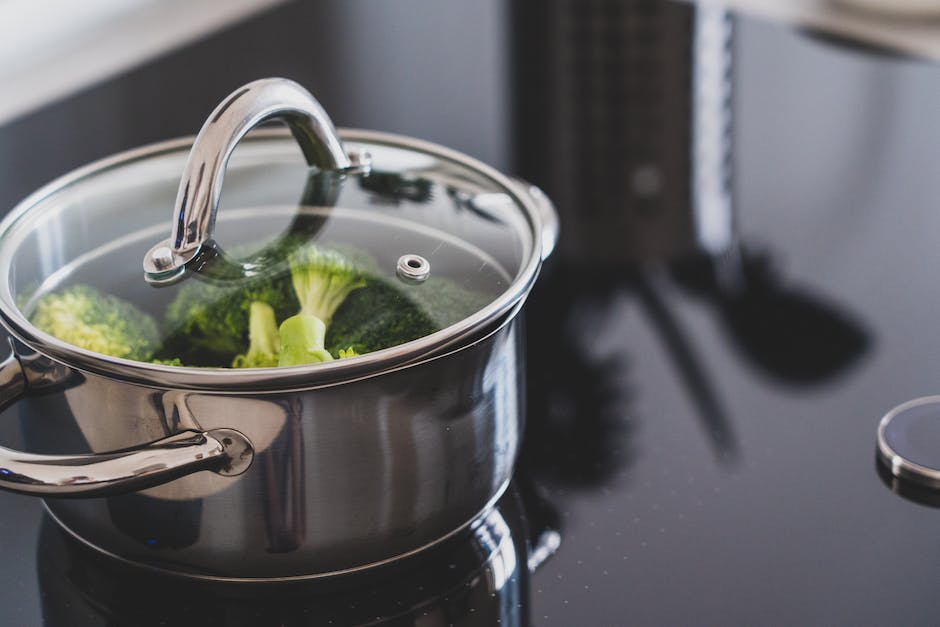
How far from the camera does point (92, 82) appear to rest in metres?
1.25

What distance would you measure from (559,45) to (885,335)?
46 centimetres

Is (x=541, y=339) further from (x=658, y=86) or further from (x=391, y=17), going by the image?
(x=391, y=17)

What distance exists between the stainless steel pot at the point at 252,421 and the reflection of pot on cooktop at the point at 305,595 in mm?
28

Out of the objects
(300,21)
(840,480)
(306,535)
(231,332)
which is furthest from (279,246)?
(300,21)

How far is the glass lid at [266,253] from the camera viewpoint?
62 cm

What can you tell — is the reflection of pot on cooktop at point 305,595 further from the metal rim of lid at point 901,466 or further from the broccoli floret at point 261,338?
the metal rim of lid at point 901,466

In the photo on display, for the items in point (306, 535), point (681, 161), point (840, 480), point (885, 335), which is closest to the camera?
point (306, 535)

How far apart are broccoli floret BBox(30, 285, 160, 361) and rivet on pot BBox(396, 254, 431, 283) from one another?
0.15 m

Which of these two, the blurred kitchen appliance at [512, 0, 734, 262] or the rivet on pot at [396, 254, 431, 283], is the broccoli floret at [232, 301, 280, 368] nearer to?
the rivet on pot at [396, 254, 431, 283]

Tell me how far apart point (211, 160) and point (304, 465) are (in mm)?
175

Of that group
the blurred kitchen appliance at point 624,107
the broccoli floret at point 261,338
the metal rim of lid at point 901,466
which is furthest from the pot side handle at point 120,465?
the blurred kitchen appliance at point 624,107

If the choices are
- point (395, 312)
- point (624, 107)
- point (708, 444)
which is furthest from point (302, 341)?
point (624, 107)

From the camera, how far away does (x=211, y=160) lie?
613mm

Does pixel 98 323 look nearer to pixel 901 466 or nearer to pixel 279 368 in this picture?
pixel 279 368
